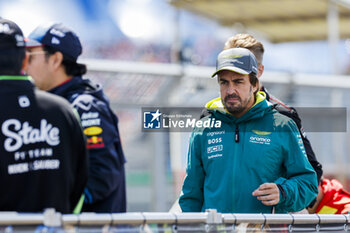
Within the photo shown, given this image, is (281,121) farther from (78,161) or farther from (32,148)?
(32,148)

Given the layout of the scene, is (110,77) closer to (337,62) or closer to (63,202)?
(63,202)

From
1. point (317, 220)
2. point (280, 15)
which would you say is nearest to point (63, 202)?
point (317, 220)

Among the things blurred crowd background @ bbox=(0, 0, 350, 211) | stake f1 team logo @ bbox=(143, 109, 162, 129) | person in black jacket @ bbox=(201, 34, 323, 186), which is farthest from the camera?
blurred crowd background @ bbox=(0, 0, 350, 211)

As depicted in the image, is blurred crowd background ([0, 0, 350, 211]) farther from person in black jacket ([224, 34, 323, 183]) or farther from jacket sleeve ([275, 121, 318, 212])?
jacket sleeve ([275, 121, 318, 212])

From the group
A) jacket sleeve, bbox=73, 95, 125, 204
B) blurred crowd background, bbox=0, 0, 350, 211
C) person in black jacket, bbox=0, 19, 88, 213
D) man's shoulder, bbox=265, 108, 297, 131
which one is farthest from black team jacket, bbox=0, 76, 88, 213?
blurred crowd background, bbox=0, 0, 350, 211

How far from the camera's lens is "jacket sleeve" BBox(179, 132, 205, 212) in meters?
3.86

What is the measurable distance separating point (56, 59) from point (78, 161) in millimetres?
785

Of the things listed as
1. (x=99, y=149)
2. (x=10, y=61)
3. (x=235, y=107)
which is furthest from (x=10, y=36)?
(x=235, y=107)

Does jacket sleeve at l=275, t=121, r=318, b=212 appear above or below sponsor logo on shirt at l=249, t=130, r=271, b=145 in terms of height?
below

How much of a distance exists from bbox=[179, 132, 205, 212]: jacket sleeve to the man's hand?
47 cm

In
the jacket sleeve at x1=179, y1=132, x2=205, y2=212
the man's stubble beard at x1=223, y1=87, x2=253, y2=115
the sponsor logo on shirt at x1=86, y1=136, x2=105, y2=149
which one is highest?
the man's stubble beard at x1=223, y1=87, x2=253, y2=115

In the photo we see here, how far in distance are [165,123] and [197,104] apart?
12.9ft

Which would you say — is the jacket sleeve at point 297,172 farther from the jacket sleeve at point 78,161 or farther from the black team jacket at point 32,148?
the black team jacket at point 32,148

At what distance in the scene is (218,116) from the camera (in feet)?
12.5
